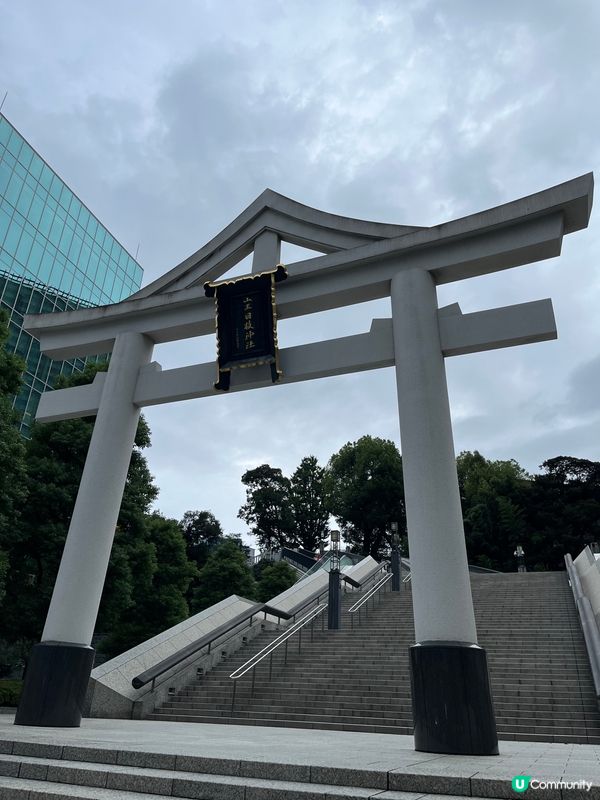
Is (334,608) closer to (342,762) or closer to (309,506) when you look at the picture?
(342,762)

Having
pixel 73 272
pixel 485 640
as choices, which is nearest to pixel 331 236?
pixel 485 640

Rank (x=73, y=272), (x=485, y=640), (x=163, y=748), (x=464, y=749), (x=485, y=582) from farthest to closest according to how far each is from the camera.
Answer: (x=73, y=272), (x=485, y=582), (x=485, y=640), (x=464, y=749), (x=163, y=748)

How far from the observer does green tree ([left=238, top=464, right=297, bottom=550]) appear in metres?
55.7

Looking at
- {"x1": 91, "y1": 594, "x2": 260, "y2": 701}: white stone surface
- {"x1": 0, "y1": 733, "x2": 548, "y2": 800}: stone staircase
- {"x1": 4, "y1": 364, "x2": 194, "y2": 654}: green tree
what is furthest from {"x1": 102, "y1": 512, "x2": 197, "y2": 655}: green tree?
{"x1": 0, "y1": 733, "x2": 548, "y2": 800}: stone staircase

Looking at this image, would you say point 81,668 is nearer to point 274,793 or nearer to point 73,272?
point 274,793

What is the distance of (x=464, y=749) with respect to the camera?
5.07 metres

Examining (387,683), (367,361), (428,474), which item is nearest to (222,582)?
(387,683)

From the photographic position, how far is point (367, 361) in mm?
7562

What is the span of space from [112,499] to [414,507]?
452 cm

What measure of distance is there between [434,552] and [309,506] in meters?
50.6

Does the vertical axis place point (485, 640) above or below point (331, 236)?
below

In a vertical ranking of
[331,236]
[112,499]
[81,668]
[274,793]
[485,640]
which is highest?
[331,236]

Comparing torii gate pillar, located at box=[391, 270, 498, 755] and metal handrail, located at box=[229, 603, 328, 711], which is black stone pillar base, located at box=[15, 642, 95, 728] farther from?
torii gate pillar, located at box=[391, 270, 498, 755]

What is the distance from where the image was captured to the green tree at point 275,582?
27.7m
